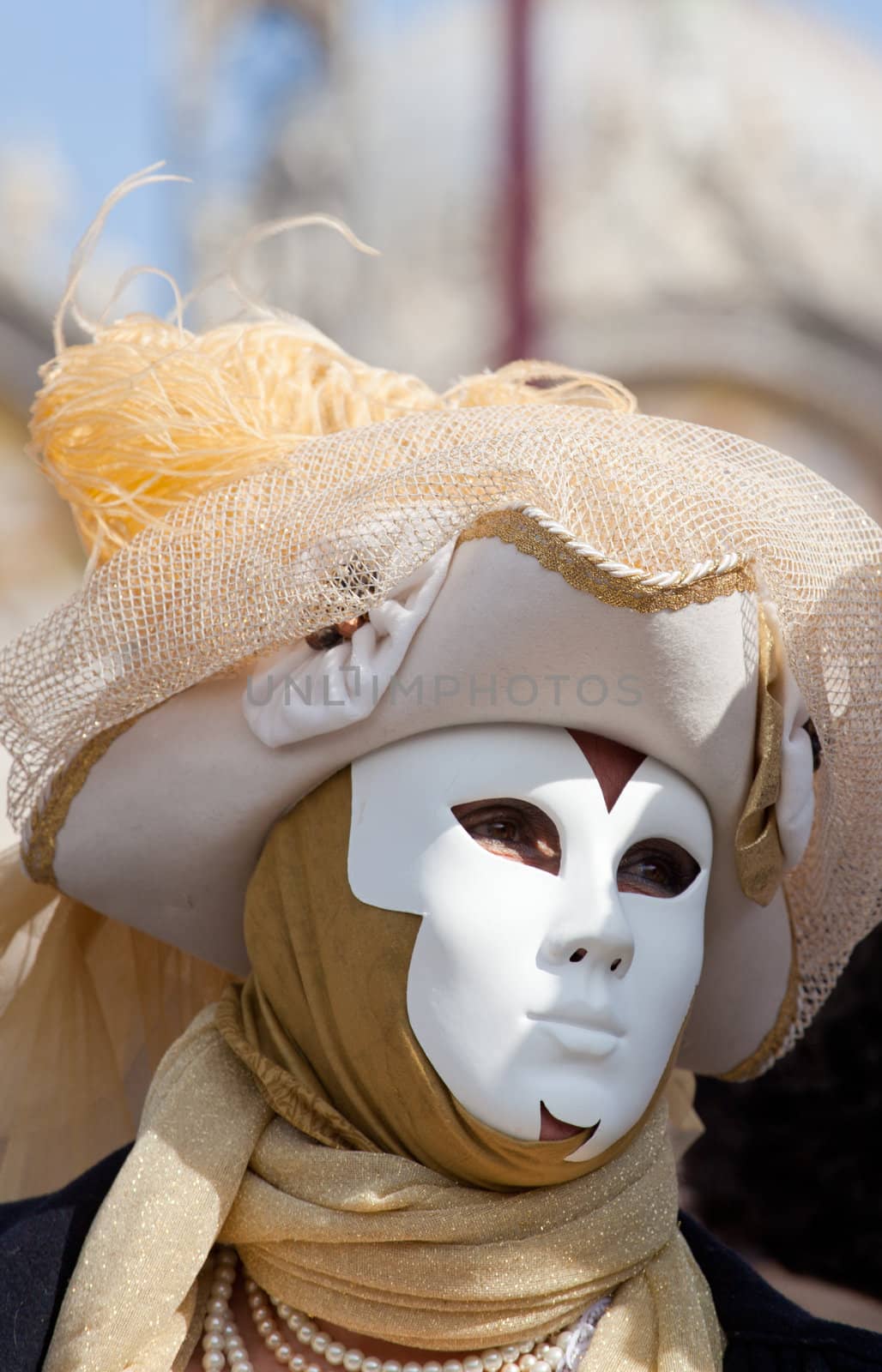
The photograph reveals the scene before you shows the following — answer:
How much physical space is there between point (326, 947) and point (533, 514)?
1.62 ft

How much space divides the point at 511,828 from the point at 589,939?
147 millimetres

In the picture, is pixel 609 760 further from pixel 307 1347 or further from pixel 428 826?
pixel 307 1347

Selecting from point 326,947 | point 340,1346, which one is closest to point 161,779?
point 326,947

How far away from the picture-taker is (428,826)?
5.09 ft

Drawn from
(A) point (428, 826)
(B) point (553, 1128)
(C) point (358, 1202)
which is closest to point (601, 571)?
(A) point (428, 826)

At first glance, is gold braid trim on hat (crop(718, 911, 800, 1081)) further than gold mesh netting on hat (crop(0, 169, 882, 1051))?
Yes

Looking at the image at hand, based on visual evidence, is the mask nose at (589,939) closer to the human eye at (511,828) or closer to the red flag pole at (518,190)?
the human eye at (511,828)

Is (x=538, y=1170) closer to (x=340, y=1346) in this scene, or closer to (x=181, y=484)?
(x=340, y=1346)

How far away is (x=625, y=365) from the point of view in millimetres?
6266

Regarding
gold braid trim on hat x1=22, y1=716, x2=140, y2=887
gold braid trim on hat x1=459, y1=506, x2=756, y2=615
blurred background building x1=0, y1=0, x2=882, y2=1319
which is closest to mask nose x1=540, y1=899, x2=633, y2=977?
gold braid trim on hat x1=459, y1=506, x2=756, y2=615

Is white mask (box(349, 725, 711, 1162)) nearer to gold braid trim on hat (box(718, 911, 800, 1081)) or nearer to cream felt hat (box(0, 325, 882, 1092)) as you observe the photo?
cream felt hat (box(0, 325, 882, 1092))

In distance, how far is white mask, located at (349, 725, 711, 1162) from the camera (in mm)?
1496

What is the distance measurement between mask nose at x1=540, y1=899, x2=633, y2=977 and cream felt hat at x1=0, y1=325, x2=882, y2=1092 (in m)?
0.19

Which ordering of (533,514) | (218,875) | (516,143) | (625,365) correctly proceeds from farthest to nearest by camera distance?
(625,365)
(516,143)
(218,875)
(533,514)
